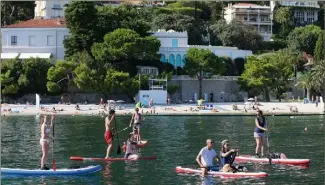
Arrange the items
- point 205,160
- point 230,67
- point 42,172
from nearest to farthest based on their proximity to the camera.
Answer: point 42,172 < point 205,160 < point 230,67

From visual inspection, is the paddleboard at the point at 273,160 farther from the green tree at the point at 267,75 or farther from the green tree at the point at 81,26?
the green tree at the point at 81,26

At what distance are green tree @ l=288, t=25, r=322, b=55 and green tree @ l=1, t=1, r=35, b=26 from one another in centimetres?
5505

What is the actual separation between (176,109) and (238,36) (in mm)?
44423

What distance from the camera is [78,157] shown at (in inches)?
1346

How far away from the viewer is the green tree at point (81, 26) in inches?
4097

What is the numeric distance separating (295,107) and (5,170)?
Result: 66154 mm

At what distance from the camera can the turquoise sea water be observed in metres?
28.1

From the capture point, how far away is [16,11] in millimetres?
144375

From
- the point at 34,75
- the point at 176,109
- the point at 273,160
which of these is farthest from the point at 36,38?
the point at 273,160

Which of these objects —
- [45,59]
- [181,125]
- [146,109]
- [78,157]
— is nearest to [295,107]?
[146,109]

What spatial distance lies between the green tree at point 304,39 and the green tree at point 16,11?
55.1 metres

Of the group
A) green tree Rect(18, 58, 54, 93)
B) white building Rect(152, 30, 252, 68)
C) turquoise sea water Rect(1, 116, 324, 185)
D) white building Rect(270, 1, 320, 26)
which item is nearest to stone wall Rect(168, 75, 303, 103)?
white building Rect(152, 30, 252, 68)

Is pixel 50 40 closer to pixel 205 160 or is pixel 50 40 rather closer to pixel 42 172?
pixel 42 172

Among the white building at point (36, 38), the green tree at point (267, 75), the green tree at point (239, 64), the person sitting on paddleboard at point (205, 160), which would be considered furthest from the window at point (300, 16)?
the person sitting on paddleboard at point (205, 160)
